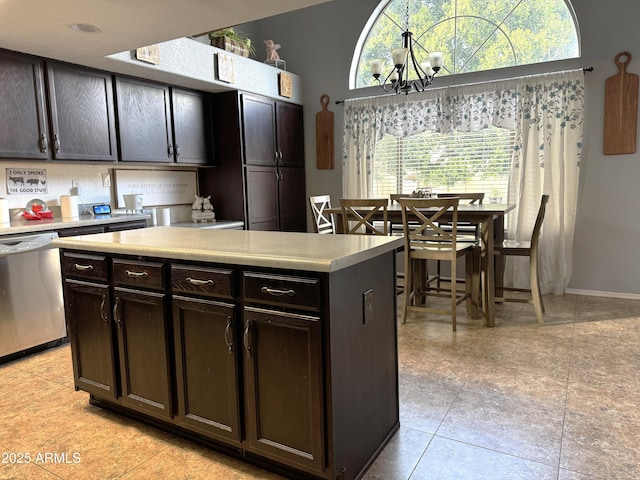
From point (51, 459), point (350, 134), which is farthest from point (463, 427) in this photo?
point (350, 134)

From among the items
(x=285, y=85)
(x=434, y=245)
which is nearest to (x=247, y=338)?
(x=434, y=245)

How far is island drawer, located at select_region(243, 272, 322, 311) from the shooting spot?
1480 millimetres

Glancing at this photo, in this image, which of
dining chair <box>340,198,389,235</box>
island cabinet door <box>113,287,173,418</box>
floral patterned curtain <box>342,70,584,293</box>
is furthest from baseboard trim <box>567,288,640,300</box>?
island cabinet door <box>113,287,173,418</box>

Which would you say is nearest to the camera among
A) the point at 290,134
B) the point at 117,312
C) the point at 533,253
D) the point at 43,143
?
the point at 117,312

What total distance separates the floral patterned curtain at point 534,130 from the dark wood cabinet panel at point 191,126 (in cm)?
219

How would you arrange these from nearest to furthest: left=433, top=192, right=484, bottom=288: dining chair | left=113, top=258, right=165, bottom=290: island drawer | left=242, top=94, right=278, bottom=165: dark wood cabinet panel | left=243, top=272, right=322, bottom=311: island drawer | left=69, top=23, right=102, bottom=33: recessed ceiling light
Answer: left=243, top=272, right=322, bottom=311: island drawer
left=113, top=258, right=165, bottom=290: island drawer
left=69, top=23, right=102, bottom=33: recessed ceiling light
left=433, top=192, right=484, bottom=288: dining chair
left=242, top=94, right=278, bottom=165: dark wood cabinet panel

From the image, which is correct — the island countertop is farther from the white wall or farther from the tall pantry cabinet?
the white wall

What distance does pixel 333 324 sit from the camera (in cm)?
149

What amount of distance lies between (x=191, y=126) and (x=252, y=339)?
3.37 m

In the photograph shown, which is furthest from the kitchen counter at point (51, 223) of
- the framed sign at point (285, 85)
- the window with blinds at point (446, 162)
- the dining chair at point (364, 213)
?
the window with blinds at point (446, 162)

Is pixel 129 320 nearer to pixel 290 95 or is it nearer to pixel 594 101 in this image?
pixel 290 95

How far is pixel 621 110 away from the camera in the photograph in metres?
3.94

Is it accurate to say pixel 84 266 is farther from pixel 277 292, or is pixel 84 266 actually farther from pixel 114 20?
pixel 114 20

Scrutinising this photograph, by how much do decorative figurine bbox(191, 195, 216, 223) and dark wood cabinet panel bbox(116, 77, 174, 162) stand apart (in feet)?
2.10
